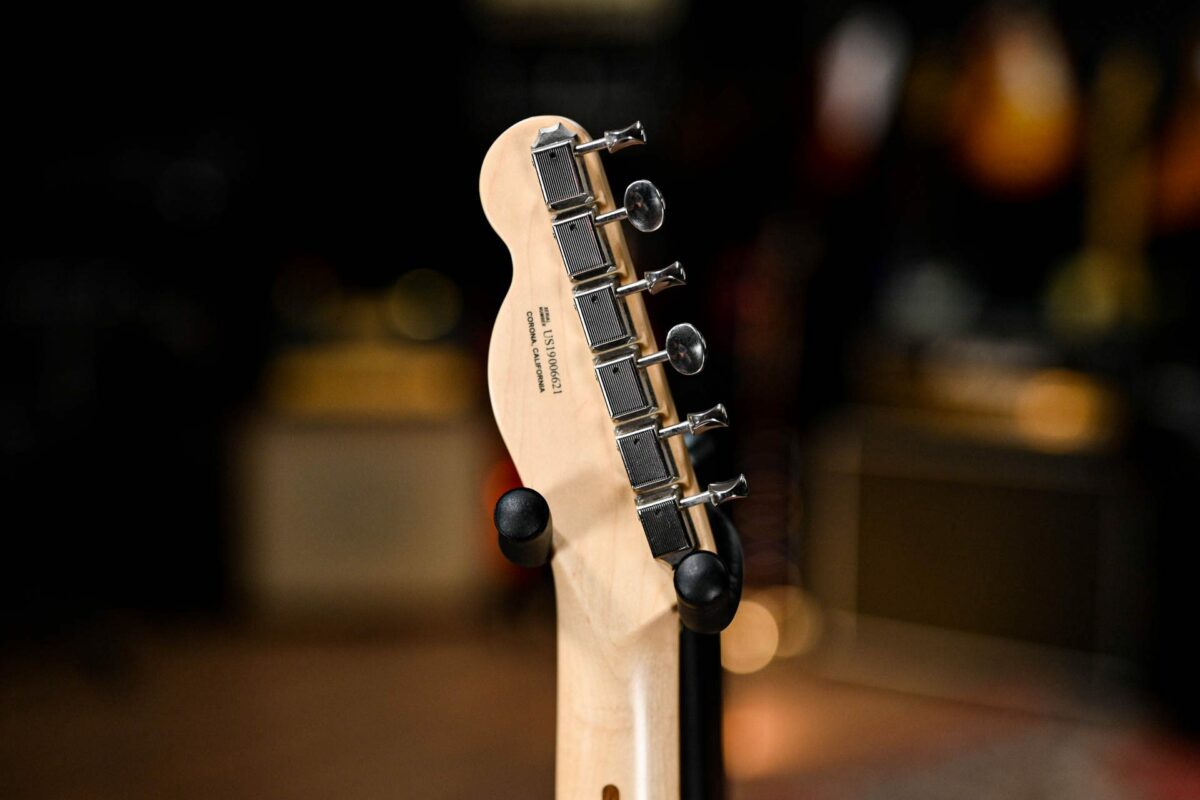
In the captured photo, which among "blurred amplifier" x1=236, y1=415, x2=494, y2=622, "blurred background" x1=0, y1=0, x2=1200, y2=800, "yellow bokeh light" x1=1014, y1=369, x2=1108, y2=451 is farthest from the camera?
"blurred amplifier" x1=236, y1=415, x2=494, y2=622

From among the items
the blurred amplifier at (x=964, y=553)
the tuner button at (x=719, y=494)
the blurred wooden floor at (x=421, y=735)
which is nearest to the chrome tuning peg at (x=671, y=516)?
the tuner button at (x=719, y=494)

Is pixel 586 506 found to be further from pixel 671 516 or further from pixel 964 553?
pixel 964 553

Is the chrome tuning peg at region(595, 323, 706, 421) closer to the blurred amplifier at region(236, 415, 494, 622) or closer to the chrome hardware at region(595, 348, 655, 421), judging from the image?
the chrome hardware at region(595, 348, 655, 421)

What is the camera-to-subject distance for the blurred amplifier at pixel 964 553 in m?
3.27

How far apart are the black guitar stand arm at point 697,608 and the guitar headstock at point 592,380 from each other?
0.04 metres

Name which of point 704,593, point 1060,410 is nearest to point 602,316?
point 704,593

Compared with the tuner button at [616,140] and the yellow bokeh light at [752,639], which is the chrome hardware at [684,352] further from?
the yellow bokeh light at [752,639]

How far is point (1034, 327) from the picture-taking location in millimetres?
3693

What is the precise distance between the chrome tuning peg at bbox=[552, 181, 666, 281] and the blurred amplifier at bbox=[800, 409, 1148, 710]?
8.24 feet

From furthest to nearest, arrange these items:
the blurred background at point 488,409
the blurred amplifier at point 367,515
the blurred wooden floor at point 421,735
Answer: the blurred amplifier at point 367,515, the blurred background at point 488,409, the blurred wooden floor at point 421,735

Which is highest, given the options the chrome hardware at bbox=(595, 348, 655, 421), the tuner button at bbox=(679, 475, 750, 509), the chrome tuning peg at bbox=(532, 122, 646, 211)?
the chrome tuning peg at bbox=(532, 122, 646, 211)

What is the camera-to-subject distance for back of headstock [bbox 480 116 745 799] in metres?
1.09

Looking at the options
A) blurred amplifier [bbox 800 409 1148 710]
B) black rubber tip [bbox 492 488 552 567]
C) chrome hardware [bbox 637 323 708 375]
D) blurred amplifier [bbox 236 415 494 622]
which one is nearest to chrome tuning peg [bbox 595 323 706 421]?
→ chrome hardware [bbox 637 323 708 375]

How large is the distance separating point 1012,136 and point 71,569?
3214mm
